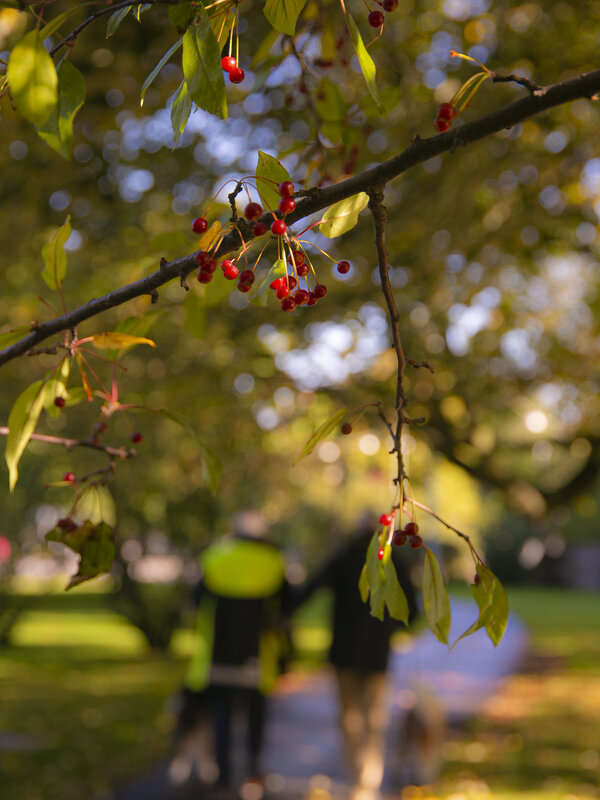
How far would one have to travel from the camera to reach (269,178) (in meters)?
1.33

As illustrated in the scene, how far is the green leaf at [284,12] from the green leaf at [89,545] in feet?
3.21

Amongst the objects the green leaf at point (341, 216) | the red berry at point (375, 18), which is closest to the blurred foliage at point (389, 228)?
the red berry at point (375, 18)

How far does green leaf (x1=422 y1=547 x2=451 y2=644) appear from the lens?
1345 millimetres

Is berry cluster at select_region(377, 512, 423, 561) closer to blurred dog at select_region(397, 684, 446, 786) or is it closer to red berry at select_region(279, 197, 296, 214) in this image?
red berry at select_region(279, 197, 296, 214)

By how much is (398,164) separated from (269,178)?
0.22m

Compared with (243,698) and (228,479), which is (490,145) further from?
(228,479)

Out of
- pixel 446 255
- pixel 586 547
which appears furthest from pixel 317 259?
pixel 586 547

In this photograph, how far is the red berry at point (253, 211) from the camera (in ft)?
4.21

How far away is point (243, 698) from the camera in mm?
6691

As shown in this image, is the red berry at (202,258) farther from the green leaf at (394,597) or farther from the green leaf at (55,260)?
the green leaf at (394,597)

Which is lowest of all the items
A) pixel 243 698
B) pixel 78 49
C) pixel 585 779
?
pixel 585 779

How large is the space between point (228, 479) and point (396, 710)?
4203 millimetres

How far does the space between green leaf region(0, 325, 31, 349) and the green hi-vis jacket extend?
5.22 metres

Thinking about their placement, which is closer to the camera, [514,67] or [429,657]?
[514,67]
